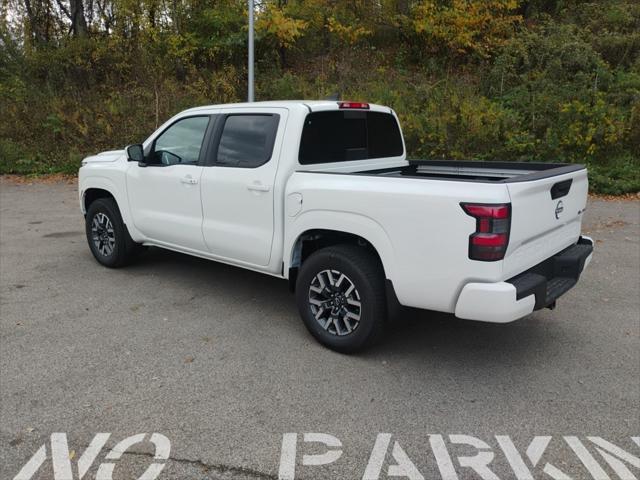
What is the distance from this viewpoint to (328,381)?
3.82 meters

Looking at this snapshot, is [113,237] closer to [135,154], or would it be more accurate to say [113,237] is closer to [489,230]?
[135,154]

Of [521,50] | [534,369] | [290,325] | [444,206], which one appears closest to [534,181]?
[444,206]

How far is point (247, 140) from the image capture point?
15.7 feet

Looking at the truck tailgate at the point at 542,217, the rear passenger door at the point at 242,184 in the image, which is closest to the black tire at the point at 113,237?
the rear passenger door at the point at 242,184

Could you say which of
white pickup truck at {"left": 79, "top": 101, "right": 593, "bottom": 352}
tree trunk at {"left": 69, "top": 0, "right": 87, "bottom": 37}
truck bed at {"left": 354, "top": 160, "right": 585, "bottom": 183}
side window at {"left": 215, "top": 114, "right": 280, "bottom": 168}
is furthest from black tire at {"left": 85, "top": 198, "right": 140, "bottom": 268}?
tree trunk at {"left": 69, "top": 0, "right": 87, "bottom": 37}

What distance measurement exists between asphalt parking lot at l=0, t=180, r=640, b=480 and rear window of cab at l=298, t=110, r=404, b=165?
1459 mm

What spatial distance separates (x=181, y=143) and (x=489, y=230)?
3.16 m

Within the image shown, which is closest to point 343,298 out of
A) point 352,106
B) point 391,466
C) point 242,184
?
point 242,184

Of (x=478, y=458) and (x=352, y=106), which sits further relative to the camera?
(x=352, y=106)

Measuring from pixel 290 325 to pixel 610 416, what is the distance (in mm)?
2448

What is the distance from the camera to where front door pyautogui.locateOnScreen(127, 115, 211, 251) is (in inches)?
202

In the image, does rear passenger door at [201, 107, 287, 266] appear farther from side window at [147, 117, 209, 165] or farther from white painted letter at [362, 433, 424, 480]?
white painted letter at [362, 433, 424, 480]

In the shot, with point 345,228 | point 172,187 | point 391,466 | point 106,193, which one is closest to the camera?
point 391,466

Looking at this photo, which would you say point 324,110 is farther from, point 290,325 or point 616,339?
point 616,339
